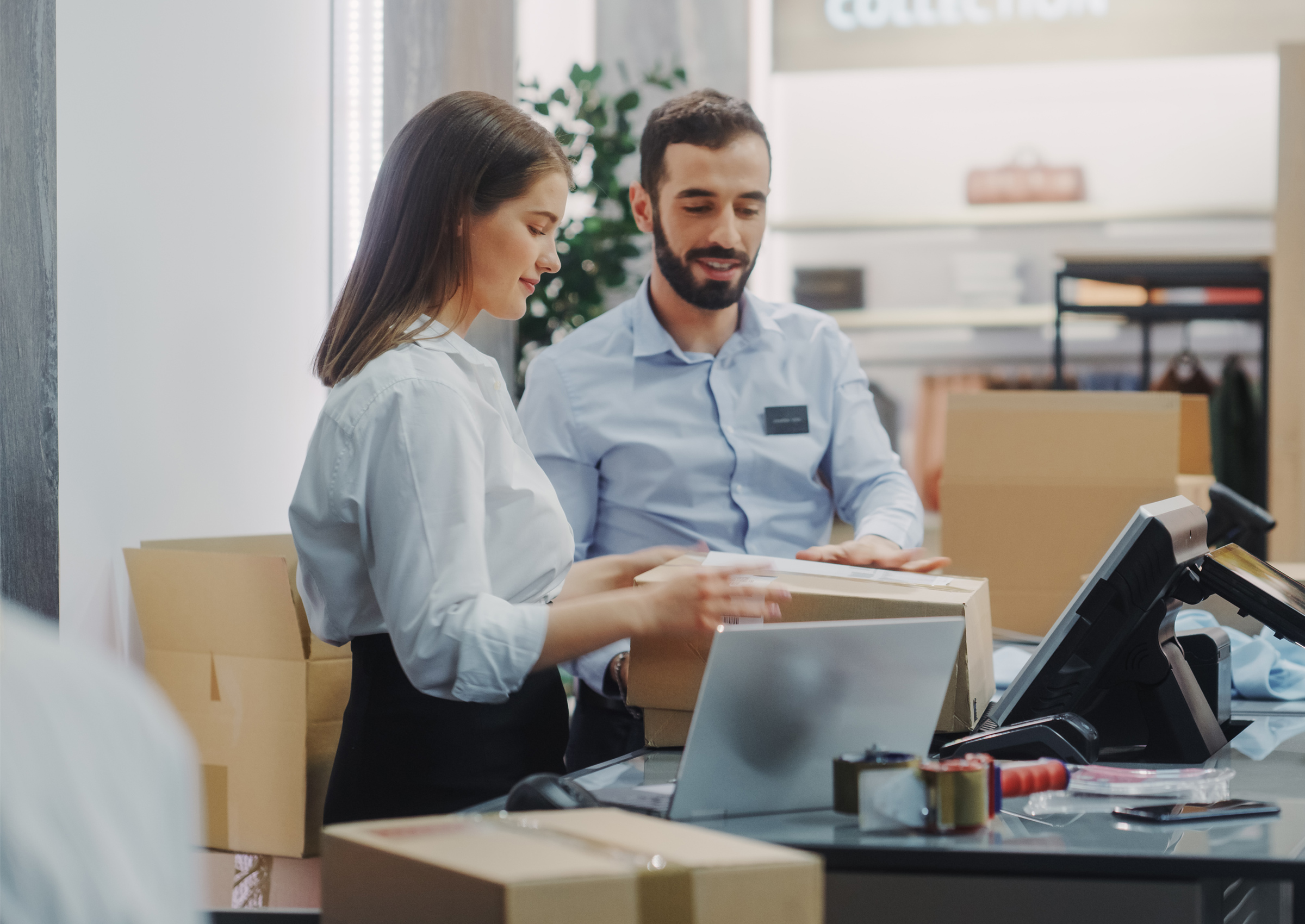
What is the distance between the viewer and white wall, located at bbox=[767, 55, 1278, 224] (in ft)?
17.2

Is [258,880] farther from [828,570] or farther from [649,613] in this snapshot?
[828,570]

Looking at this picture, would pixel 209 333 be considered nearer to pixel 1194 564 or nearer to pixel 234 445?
pixel 234 445

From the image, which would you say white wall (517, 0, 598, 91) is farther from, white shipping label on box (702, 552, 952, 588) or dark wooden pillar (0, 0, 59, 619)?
white shipping label on box (702, 552, 952, 588)

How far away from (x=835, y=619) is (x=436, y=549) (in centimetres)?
44

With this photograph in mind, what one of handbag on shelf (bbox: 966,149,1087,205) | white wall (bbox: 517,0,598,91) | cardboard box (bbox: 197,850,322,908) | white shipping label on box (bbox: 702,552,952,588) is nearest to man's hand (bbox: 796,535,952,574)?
white shipping label on box (bbox: 702,552,952,588)

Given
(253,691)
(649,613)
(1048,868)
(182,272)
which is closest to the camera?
(1048,868)

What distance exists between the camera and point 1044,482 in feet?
8.48

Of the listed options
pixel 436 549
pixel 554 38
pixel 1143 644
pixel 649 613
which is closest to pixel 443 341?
pixel 436 549

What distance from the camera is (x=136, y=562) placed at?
5.69ft

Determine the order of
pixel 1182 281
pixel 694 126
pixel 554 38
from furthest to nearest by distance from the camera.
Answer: pixel 554 38 → pixel 1182 281 → pixel 694 126

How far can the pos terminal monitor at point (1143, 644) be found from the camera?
1.40m

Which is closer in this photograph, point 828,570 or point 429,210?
point 429,210

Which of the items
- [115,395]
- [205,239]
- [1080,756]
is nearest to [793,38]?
[205,239]

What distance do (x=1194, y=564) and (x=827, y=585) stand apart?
1.36 feet
